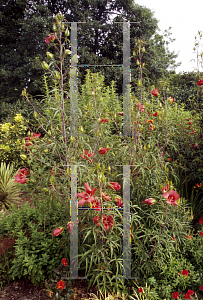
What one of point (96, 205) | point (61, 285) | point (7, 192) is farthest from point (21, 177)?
point (7, 192)

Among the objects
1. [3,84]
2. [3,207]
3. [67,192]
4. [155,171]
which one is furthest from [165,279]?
[3,84]

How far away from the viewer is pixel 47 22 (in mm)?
7586

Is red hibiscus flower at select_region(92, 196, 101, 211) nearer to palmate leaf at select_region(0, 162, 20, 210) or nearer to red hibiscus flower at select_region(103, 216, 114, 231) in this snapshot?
red hibiscus flower at select_region(103, 216, 114, 231)

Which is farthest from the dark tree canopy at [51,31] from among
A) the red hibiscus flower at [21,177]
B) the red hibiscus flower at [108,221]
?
the red hibiscus flower at [108,221]

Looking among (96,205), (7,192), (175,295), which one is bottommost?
(175,295)

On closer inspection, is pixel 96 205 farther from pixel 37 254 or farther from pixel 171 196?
pixel 37 254

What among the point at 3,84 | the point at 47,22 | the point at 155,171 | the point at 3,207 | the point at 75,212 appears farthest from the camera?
the point at 3,84

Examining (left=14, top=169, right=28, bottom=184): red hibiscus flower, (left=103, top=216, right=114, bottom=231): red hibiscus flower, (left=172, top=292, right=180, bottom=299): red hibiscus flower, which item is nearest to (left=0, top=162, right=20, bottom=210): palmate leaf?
(left=14, top=169, right=28, bottom=184): red hibiscus flower

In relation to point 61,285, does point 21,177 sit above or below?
above

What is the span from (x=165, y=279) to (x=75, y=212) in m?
0.97

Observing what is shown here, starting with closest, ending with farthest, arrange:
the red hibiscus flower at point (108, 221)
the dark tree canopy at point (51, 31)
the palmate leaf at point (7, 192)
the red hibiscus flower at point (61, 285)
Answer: the red hibiscus flower at point (108, 221) < the red hibiscus flower at point (61, 285) < the palmate leaf at point (7, 192) < the dark tree canopy at point (51, 31)

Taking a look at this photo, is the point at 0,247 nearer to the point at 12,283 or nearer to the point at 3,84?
the point at 12,283

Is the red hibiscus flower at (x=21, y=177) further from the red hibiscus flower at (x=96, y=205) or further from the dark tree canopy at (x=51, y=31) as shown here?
the dark tree canopy at (x=51, y=31)

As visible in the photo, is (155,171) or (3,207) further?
(3,207)
